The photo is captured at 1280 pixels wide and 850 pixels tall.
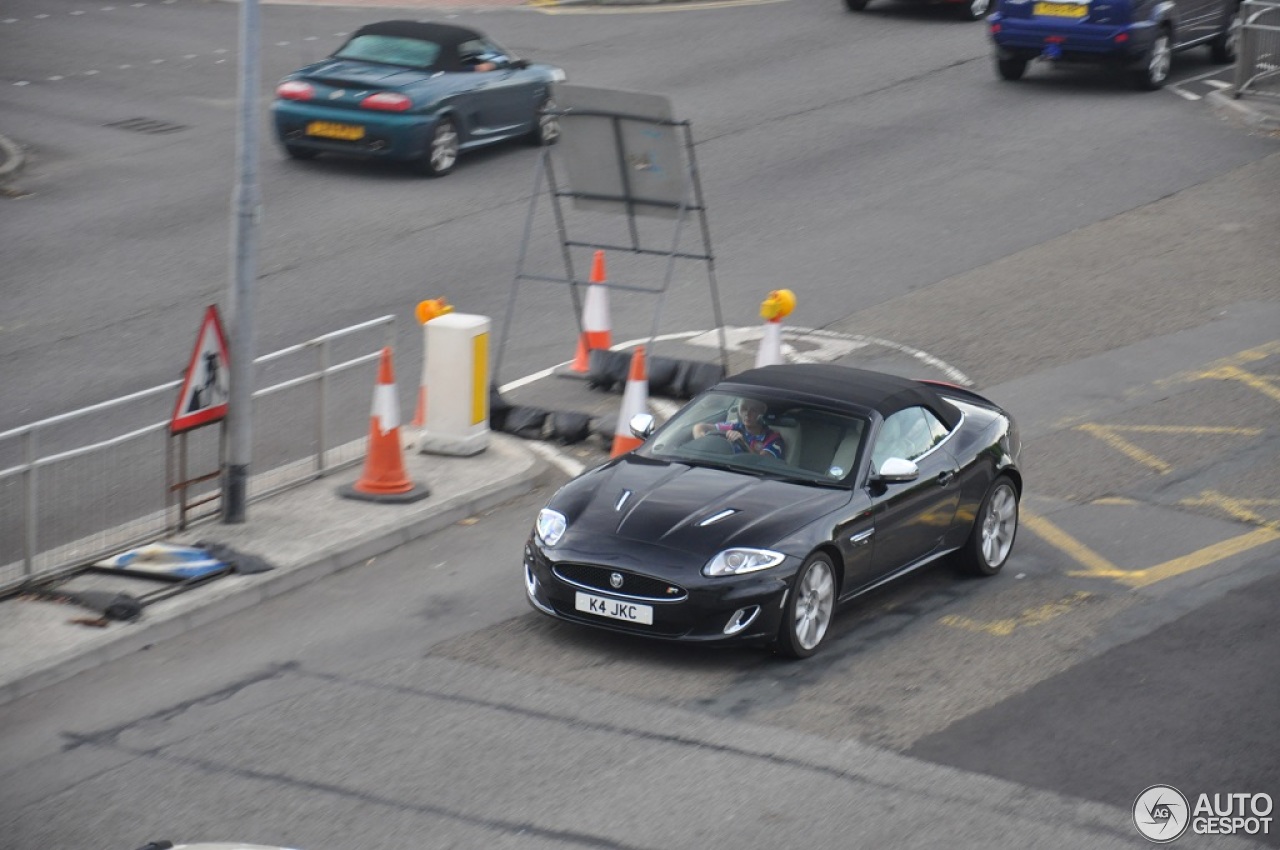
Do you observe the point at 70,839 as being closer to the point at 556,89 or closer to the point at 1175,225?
the point at 556,89

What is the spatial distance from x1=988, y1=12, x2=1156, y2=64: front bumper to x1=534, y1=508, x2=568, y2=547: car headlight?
1588 centimetres

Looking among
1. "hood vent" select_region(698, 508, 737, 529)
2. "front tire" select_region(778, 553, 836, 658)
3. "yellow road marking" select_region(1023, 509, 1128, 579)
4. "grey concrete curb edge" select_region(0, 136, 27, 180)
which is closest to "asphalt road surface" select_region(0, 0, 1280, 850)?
"yellow road marking" select_region(1023, 509, 1128, 579)

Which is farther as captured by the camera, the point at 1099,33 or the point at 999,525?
the point at 1099,33

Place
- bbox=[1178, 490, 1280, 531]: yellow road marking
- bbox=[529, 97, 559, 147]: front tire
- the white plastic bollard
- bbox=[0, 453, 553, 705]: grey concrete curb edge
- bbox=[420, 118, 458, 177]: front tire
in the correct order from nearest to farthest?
1. bbox=[0, 453, 553, 705]: grey concrete curb edge
2. bbox=[1178, 490, 1280, 531]: yellow road marking
3. the white plastic bollard
4. bbox=[420, 118, 458, 177]: front tire
5. bbox=[529, 97, 559, 147]: front tire

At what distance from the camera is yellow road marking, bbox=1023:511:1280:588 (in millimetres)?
11695

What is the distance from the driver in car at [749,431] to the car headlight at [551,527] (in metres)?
1.17

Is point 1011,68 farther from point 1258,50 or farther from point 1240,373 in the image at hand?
point 1240,373

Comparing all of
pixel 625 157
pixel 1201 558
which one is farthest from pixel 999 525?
pixel 625 157

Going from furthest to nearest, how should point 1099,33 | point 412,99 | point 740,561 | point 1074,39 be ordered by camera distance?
point 1074,39, point 1099,33, point 412,99, point 740,561

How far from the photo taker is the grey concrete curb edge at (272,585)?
31.8 feet

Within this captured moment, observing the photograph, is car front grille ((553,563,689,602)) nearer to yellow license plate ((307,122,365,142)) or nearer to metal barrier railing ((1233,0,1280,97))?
yellow license plate ((307,122,365,142))

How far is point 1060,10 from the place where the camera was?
952 inches

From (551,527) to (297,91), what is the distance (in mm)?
11378

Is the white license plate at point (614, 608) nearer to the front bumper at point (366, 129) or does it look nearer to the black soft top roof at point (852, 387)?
the black soft top roof at point (852, 387)
